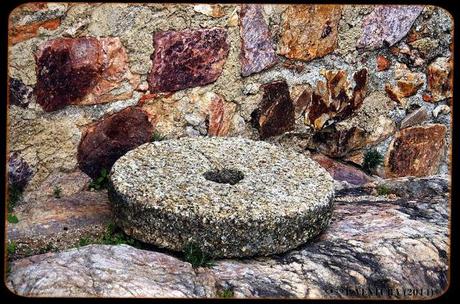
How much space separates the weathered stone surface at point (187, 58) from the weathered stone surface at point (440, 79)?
1186mm

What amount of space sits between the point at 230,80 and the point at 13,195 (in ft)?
3.65

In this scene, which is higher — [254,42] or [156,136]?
[254,42]

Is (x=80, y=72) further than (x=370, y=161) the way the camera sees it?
No

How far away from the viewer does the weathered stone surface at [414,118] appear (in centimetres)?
420

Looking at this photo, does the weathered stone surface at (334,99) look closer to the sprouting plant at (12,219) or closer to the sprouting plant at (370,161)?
the sprouting plant at (370,161)

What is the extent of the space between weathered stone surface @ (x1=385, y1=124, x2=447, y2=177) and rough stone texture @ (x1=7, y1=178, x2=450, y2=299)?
850mm

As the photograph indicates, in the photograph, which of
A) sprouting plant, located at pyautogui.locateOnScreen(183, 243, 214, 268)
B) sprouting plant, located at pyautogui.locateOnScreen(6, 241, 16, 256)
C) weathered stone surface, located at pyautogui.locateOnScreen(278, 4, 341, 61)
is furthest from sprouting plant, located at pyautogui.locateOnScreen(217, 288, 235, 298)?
weathered stone surface, located at pyautogui.locateOnScreen(278, 4, 341, 61)

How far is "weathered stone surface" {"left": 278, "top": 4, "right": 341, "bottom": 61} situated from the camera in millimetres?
3707

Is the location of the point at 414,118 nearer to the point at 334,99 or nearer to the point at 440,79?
the point at 440,79

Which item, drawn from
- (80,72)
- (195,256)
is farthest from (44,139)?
(195,256)

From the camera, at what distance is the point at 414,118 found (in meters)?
4.20

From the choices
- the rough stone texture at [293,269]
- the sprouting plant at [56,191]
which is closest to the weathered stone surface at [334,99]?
the rough stone texture at [293,269]

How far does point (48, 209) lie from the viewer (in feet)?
10.7

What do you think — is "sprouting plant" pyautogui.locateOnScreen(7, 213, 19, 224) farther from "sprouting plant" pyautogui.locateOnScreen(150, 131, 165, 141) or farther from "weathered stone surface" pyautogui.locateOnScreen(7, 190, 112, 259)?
"sprouting plant" pyautogui.locateOnScreen(150, 131, 165, 141)
